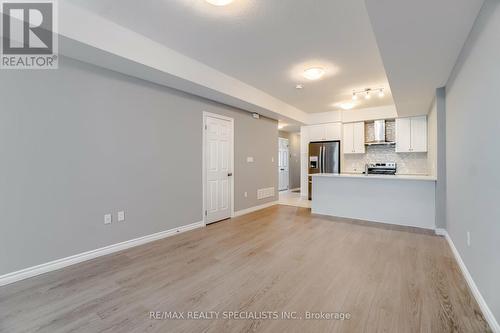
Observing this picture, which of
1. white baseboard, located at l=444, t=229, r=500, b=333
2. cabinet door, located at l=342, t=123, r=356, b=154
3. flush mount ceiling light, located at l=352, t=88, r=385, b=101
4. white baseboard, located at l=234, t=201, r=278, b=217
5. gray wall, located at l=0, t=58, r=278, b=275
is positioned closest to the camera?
white baseboard, located at l=444, t=229, r=500, b=333

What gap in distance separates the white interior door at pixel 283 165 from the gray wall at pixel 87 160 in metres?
5.31

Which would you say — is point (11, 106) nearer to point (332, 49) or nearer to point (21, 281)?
point (21, 281)

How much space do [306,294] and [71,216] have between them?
282cm

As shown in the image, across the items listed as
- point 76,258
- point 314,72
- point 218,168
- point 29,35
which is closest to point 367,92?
point 314,72

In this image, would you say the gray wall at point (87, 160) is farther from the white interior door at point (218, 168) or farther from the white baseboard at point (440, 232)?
the white baseboard at point (440, 232)

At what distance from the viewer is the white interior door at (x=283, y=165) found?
9.18 meters

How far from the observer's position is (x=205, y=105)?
14.8 ft

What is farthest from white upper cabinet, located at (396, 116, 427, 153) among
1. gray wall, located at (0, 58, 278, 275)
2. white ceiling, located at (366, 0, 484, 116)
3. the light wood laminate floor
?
gray wall, located at (0, 58, 278, 275)

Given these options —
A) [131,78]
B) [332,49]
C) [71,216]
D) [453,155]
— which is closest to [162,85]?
[131,78]

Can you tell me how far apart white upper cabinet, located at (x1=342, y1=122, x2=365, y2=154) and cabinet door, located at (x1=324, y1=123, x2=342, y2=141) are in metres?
0.25

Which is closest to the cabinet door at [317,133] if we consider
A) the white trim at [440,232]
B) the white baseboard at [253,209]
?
the white baseboard at [253,209]

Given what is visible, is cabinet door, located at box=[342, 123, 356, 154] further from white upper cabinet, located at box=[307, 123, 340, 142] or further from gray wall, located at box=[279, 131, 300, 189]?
gray wall, located at box=[279, 131, 300, 189]

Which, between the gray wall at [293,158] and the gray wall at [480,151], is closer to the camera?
the gray wall at [480,151]

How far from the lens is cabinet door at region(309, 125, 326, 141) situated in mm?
7164
